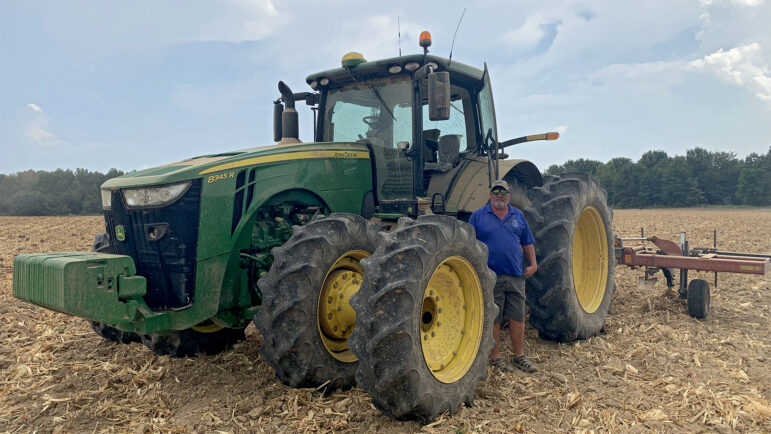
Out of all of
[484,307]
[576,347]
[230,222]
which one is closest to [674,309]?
[576,347]

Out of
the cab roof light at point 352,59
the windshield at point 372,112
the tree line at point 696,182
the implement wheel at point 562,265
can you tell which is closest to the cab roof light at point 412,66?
the windshield at point 372,112

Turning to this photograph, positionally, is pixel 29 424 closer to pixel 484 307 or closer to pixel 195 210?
pixel 195 210

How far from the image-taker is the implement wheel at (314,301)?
12.0 ft

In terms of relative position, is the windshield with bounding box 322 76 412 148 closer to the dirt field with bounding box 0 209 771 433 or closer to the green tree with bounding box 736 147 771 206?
the dirt field with bounding box 0 209 771 433

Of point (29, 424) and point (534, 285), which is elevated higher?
point (534, 285)

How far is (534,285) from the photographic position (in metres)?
5.23

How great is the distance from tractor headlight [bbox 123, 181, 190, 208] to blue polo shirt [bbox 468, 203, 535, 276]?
8.15ft

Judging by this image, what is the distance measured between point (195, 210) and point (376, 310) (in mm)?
1625

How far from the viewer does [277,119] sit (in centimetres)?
622

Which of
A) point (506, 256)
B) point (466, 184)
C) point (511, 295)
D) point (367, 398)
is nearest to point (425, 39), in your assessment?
point (466, 184)

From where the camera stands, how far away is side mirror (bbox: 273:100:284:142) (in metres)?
6.20

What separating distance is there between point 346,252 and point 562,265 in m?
2.31

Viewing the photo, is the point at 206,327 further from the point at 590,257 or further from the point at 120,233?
the point at 590,257

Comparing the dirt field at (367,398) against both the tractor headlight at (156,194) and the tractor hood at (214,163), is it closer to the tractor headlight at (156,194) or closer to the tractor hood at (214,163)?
the tractor headlight at (156,194)
